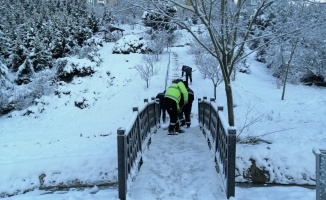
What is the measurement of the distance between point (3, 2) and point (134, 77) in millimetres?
27818

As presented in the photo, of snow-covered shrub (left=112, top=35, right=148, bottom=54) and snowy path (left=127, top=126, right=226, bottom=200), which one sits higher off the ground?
snow-covered shrub (left=112, top=35, right=148, bottom=54)

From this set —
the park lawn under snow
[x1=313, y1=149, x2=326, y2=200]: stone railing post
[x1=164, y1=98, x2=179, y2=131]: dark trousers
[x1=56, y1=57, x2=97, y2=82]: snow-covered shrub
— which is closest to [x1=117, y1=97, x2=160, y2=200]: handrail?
the park lawn under snow

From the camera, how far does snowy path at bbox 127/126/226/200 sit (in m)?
4.86

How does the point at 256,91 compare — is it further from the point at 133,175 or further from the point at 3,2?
the point at 3,2

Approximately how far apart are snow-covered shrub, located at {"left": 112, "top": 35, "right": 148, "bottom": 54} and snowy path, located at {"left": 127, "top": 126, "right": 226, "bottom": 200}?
2685cm

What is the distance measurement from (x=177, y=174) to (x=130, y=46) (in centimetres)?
2932

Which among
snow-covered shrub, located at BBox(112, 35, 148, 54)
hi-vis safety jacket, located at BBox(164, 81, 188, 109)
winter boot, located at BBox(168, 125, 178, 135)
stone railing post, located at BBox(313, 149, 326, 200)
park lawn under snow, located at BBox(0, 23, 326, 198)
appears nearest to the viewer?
stone railing post, located at BBox(313, 149, 326, 200)

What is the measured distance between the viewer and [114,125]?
18.2 meters

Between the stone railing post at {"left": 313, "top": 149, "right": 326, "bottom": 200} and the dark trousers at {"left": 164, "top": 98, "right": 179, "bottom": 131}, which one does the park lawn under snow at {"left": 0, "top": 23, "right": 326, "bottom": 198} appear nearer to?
the dark trousers at {"left": 164, "top": 98, "right": 179, "bottom": 131}

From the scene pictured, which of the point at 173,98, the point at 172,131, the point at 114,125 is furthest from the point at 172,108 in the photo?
the point at 114,125

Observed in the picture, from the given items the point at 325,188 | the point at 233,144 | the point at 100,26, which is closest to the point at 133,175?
the point at 233,144

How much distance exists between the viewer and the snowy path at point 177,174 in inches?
192

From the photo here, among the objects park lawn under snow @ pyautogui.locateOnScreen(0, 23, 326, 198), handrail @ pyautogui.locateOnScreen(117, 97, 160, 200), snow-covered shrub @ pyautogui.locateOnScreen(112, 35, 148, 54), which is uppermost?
snow-covered shrub @ pyautogui.locateOnScreen(112, 35, 148, 54)

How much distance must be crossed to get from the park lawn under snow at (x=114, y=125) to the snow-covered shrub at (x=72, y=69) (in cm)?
70
